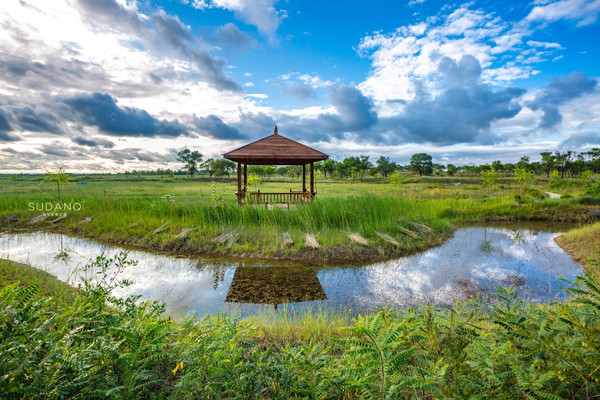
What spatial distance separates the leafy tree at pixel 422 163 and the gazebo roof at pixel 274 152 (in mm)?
81138

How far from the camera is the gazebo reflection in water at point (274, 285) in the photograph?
459 centimetres

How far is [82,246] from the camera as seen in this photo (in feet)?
26.1

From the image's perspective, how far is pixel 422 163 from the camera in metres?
84.1

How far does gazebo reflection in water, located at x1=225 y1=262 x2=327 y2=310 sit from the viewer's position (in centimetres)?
459

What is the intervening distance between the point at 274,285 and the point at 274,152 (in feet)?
24.4

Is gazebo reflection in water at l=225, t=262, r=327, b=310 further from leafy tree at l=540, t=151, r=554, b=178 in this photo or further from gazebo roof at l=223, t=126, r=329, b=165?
leafy tree at l=540, t=151, r=554, b=178

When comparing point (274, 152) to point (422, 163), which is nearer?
point (274, 152)

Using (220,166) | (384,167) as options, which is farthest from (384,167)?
(220,166)

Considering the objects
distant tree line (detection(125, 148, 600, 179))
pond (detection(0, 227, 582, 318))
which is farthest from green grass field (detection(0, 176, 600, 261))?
distant tree line (detection(125, 148, 600, 179))

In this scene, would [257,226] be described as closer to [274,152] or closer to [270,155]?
[270,155]

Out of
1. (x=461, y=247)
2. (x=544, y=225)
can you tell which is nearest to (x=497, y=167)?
(x=544, y=225)

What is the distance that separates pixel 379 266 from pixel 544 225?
34.8 feet

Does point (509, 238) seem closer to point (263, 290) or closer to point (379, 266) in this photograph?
point (379, 266)

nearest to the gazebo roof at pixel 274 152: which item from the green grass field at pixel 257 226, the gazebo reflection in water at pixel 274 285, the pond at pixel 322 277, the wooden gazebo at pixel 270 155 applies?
the wooden gazebo at pixel 270 155
